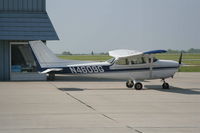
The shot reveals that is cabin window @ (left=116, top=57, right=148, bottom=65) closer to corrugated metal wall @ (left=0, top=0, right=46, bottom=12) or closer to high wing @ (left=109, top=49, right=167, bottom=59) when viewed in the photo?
high wing @ (left=109, top=49, right=167, bottom=59)

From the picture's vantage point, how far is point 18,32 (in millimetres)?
25266

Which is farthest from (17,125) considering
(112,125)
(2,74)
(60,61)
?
(2,74)

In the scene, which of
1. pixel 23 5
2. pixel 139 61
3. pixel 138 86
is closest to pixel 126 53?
pixel 139 61

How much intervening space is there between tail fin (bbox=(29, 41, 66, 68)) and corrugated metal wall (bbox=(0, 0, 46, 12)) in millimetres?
4639

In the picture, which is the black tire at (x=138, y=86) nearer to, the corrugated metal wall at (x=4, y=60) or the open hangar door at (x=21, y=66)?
the open hangar door at (x=21, y=66)

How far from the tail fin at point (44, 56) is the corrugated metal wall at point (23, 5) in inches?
183

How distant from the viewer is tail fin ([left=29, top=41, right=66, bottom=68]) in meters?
22.2

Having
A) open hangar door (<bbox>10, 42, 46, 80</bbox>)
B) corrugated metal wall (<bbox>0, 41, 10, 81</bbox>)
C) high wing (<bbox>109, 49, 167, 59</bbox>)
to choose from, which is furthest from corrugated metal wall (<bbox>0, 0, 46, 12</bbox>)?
high wing (<bbox>109, 49, 167, 59</bbox>)

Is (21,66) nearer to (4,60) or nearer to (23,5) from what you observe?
(4,60)

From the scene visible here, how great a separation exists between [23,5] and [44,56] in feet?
18.5

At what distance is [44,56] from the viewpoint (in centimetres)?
2231

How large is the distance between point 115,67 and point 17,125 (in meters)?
10.9

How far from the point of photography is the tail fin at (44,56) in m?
22.2

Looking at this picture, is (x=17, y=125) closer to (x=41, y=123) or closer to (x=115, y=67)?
(x=41, y=123)
